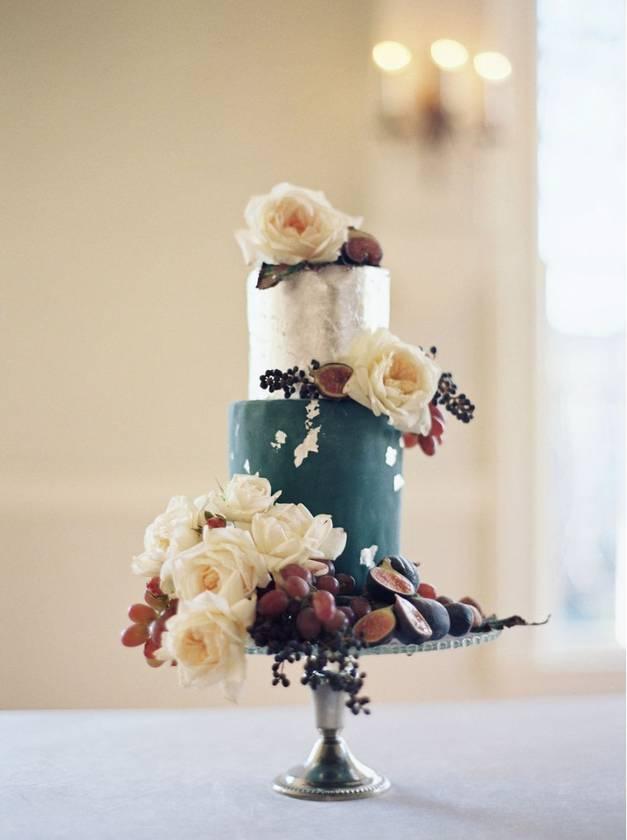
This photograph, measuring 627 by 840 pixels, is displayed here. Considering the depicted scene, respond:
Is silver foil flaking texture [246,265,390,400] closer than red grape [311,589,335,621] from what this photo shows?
No

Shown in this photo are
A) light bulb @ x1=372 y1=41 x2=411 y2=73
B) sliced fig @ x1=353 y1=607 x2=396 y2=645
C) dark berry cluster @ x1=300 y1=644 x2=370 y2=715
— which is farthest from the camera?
light bulb @ x1=372 y1=41 x2=411 y2=73

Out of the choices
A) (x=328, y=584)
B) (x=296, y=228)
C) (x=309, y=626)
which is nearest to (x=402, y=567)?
(x=328, y=584)

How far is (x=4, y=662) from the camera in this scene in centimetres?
280

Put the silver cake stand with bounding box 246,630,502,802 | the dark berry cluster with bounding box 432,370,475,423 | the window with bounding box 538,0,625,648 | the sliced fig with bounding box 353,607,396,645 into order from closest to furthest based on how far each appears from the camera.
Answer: the sliced fig with bounding box 353,607,396,645 < the silver cake stand with bounding box 246,630,502,802 < the dark berry cluster with bounding box 432,370,475,423 < the window with bounding box 538,0,625,648

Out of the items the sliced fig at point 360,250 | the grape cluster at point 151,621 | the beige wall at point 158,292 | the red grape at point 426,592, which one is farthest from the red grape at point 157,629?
the beige wall at point 158,292

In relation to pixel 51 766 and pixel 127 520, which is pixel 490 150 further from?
pixel 51 766

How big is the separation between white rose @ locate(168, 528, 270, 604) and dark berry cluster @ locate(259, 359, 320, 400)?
11.1 inches

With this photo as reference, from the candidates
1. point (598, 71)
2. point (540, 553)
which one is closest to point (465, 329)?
point (540, 553)

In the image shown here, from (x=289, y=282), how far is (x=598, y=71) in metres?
2.12

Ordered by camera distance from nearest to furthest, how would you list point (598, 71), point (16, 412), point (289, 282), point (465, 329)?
point (289, 282), point (16, 412), point (465, 329), point (598, 71)

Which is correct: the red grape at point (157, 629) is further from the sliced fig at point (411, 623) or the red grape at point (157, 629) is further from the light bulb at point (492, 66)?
the light bulb at point (492, 66)

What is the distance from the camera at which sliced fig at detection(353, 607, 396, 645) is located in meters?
1.34

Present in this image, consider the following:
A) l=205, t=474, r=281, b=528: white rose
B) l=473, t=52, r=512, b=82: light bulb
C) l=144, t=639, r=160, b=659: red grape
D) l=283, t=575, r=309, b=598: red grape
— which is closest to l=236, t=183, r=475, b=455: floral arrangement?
l=205, t=474, r=281, b=528: white rose

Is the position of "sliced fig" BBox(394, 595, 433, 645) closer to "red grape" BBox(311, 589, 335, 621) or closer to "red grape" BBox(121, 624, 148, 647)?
"red grape" BBox(311, 589, 335, 621)
